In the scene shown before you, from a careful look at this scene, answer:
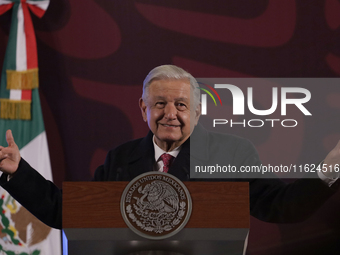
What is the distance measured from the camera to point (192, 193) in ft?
4.31

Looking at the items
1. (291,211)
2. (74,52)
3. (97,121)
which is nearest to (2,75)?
(74,52)

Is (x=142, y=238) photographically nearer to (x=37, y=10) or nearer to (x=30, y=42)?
(x=30, y=42)

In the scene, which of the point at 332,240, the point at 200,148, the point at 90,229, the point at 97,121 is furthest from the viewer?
the point at 97,121

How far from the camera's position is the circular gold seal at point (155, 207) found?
1287mm

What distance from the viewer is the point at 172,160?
Result: 7.15ft

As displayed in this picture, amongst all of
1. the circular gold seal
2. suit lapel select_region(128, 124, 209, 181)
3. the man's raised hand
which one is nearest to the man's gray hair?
suit lapel select_region(128, 124, 209, 181)

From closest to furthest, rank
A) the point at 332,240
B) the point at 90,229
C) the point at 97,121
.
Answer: the point at 90,229 → the point at 332,240 → the point at 97,121

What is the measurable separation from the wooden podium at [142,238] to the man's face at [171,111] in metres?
0.89

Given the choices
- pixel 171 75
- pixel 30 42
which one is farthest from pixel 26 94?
pixel 171 75

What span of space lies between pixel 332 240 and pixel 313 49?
5.03 ft

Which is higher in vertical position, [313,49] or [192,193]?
[313,49]

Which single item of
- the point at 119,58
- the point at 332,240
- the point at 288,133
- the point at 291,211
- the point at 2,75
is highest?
the point at 119,58

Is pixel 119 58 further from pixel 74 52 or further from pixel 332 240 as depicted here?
pixel 332 240

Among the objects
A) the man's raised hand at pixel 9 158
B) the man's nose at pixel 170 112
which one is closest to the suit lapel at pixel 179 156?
the man's nose at pixel 170 112
